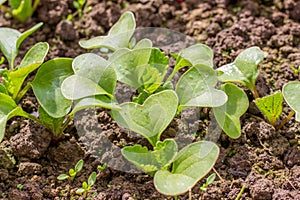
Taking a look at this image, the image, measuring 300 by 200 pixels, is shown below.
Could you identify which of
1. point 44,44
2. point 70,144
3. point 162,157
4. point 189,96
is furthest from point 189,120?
point 44,44

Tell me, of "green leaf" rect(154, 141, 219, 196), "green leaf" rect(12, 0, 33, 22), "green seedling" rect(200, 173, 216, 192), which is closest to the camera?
"green leaf" rect(154, 141, 219, 196)

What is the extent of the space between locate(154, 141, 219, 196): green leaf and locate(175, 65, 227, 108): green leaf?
17 centimetres

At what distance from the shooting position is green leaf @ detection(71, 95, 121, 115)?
1.67 meters

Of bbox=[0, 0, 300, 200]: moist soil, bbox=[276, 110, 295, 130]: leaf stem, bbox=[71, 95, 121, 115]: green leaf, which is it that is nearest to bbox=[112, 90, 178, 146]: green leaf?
bbox=[71, 95, 121, 115]: green leaf

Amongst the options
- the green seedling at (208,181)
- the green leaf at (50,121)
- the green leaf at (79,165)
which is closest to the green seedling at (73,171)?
the green leaf at (79,165)

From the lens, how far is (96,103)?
1.67 m

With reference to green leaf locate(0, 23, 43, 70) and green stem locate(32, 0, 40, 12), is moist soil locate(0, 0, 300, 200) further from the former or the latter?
green leaf locate(0, 23, 43, 70)

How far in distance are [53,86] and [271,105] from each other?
0.72m

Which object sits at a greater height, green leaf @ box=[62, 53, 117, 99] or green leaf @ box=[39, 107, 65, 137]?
green leaf @ box=[62, 53, 117, 99]

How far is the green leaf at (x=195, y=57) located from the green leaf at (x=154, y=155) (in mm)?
351

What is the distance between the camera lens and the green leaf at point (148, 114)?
1728 mm

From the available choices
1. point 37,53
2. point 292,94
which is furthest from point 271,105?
point 37,53

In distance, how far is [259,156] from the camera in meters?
1.84

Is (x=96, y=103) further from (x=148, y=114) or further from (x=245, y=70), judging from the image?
(x=245, y=70)
